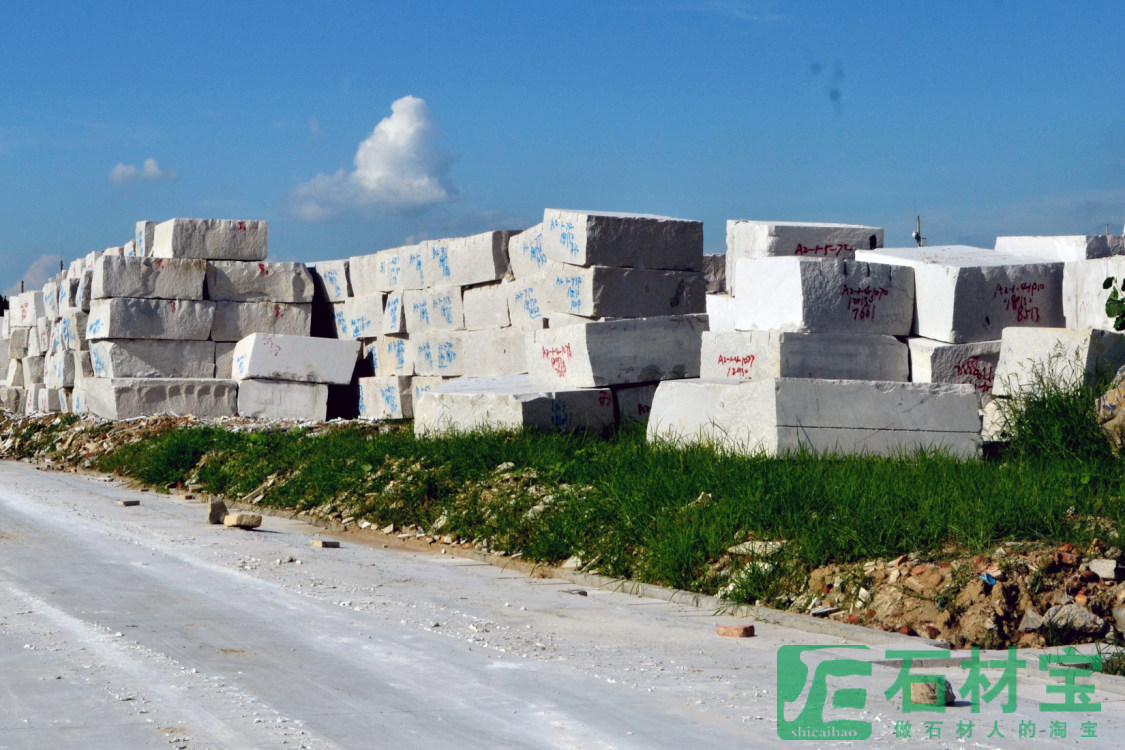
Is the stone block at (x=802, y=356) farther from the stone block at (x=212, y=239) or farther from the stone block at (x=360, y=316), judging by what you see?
the stone block at (x=212, y=239)

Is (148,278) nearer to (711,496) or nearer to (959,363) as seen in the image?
(959,363)

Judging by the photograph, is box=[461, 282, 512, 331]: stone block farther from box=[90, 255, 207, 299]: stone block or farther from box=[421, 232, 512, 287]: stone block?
box=[90, 255, 207, 299]: stone block

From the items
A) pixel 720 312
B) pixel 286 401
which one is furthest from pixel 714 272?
pixel 286 401

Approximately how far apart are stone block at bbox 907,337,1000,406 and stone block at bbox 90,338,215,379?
1138 centimetres

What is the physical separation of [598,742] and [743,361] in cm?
714

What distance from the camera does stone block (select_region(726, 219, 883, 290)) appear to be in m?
12.7

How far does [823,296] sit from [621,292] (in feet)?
9.23

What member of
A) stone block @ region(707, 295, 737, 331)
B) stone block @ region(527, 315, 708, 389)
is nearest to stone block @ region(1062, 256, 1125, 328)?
stone block @ region(707, 295, 737, 331)

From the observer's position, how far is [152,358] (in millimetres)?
17906

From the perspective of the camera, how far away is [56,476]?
50.4 ft

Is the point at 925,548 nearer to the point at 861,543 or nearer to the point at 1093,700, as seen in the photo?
the point at 861,543

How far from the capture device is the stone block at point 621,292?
12836 millimetres

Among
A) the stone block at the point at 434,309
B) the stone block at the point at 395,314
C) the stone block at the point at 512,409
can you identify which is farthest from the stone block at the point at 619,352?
the stone block at the point at 395,314

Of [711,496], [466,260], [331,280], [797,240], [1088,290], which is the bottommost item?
[711,496]
